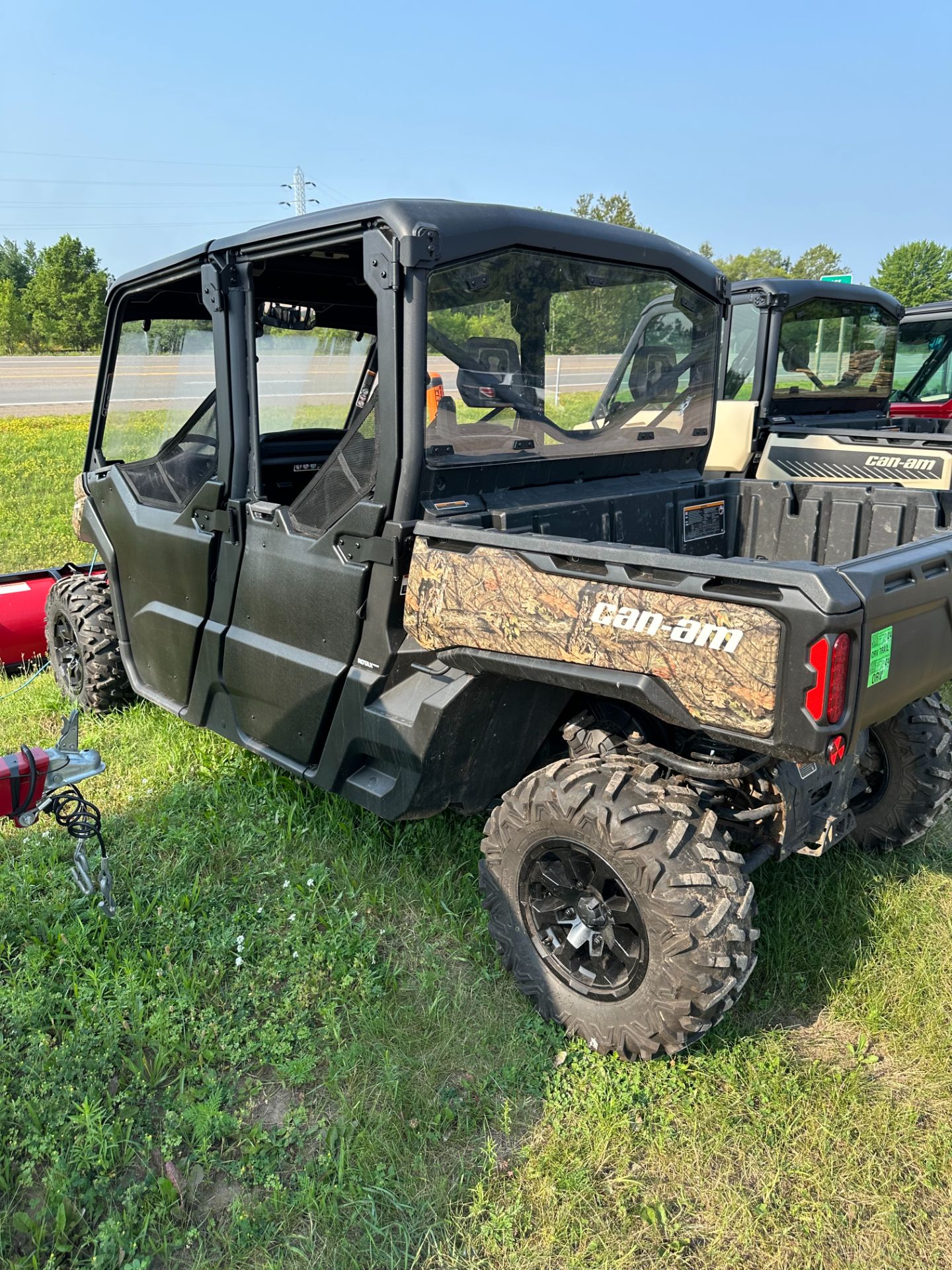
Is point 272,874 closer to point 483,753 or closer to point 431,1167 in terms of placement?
point 483,753

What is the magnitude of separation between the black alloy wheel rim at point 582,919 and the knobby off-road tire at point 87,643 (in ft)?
8.97

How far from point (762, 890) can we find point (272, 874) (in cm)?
180

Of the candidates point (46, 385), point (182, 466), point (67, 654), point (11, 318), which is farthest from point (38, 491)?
point (11, 318)

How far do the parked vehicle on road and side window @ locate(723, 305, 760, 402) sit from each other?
3636mm

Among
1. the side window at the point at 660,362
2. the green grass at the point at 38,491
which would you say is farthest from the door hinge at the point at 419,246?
the green grass at the point at 38,491

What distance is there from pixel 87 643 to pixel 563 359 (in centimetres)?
278

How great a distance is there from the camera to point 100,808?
407cm

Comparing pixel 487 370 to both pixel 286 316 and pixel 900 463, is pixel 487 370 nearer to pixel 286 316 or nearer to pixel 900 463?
pixel 286 316

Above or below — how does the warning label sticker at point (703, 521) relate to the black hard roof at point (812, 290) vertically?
below

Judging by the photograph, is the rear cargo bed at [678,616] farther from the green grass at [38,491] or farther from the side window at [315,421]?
the green grass at [38,491]

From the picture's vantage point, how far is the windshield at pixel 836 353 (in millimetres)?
7375

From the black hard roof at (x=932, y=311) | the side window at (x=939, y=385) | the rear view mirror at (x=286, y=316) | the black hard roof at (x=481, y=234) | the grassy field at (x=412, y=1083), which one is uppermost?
the black hard roof at (x=932, y=311)

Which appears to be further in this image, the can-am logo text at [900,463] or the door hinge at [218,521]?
the can-am logo text at [900,463]

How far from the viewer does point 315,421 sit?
4.23 metres
